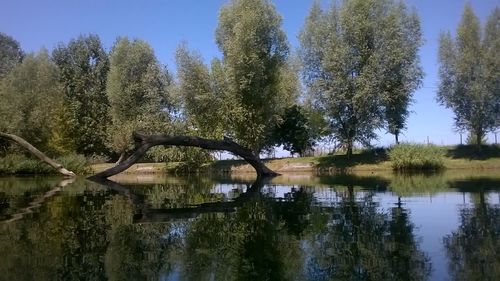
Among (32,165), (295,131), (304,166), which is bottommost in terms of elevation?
(304,166)

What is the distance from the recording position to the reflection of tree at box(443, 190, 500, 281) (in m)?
6.46

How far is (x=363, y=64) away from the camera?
43.7 metres

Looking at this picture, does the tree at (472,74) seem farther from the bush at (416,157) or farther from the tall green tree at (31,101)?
the tall green tree at (31,101)

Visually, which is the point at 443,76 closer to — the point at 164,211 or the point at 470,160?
the point at 470,160

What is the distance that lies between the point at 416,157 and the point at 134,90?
3289 centimetres

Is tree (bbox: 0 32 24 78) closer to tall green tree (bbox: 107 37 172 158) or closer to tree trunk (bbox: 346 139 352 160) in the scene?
tall green tree (bbox: 107 37 172 158)

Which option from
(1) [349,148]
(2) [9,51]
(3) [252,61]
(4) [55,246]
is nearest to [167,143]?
(3) [252,61]

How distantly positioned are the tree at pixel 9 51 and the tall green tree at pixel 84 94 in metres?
6.37

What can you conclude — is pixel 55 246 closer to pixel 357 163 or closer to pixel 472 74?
pixel 357 163

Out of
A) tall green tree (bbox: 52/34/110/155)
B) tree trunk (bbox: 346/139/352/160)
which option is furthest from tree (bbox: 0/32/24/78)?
tree trunk (bbox: 346/139/352/160)

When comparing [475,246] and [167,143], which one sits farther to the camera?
[167,143]

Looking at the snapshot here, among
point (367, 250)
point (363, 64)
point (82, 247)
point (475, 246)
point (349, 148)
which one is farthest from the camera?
point (349, 148)

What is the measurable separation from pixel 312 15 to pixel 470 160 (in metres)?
23.0

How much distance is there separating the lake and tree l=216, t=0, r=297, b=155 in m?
27.2
